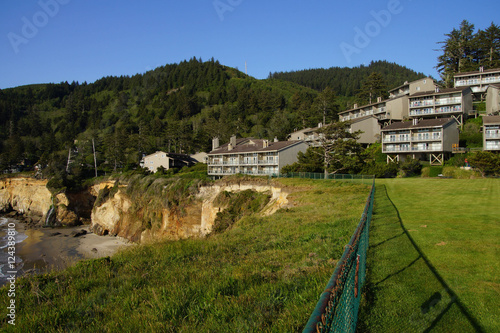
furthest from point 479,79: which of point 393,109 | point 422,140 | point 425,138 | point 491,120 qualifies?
point 422,140

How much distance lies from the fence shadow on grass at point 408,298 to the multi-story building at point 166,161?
6265cm

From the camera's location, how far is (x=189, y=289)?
6.50m

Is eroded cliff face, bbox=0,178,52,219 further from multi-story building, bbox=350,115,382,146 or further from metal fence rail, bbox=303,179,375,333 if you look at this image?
metal fence rail, bbox=303,179,375,333

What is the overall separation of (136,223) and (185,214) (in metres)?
10.8

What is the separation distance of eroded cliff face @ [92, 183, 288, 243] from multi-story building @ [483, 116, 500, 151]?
33.7m

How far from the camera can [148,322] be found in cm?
514

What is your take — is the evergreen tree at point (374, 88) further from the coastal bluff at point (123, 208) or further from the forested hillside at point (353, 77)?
the forested hillside at point (353, 77)

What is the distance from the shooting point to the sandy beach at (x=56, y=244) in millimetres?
33281

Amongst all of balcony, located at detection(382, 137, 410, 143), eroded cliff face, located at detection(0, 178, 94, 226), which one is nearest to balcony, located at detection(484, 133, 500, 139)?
balcony, located at detection(382, 137, 410, 143)

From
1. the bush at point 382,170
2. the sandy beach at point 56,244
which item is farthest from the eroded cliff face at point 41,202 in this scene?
the bush at point 382,170

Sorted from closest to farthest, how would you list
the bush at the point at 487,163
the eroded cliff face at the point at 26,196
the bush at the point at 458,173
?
the bush at the point at 487,163, the bush at the point at 458,173, the eroded cliff face at the point at 26,196

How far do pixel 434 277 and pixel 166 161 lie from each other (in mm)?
64835

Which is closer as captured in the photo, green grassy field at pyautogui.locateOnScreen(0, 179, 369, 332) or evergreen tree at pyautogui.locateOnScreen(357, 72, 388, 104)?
green grassy field at pyautogui.locateOnScreen(0, 179, 369, 332)

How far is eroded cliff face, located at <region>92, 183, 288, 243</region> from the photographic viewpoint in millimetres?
37250
